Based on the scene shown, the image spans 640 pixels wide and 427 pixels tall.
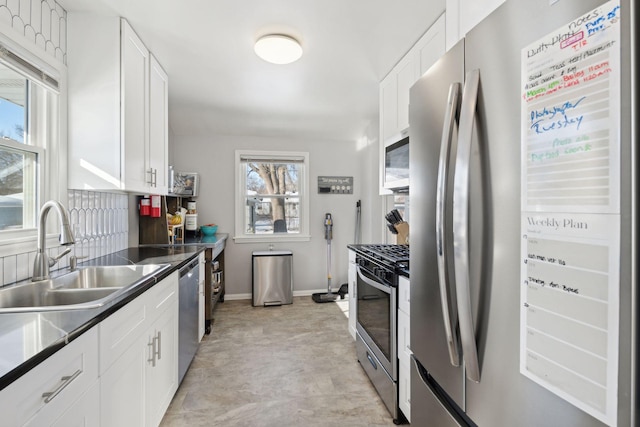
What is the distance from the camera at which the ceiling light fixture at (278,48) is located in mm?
2113

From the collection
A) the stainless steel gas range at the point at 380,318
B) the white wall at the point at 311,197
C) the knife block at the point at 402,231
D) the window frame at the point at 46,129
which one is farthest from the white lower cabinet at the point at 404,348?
the white wall at the point at 311,197

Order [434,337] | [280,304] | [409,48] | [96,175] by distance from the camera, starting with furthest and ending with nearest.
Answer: [280,304], [409,48], [96,175], [434,337]

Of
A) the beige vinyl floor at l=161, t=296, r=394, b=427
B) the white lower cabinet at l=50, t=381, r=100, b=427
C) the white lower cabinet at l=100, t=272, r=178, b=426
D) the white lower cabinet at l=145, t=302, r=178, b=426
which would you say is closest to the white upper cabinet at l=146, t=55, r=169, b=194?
the white lower cabinet at l=100, t=272, r=178, b=426

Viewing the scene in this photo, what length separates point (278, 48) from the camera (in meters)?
2.17

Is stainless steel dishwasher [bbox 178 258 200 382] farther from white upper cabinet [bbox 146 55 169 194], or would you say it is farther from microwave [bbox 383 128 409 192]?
microwave [bbox 383 128 409 192]

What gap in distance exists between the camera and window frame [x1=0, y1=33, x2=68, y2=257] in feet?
5.22

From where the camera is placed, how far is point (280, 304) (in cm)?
406

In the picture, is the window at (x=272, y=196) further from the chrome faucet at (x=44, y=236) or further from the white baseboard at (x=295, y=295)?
the chrome faucet at (x=44, y=236)

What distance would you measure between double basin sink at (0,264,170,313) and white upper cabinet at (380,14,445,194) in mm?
1961

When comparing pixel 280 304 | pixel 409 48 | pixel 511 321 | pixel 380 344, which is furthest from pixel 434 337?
pixel 280 304

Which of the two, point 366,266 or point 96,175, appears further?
point 366,266

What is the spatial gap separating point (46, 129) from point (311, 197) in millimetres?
3112

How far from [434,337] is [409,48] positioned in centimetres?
206

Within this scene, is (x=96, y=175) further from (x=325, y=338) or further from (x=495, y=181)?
(x=325, y=338)
